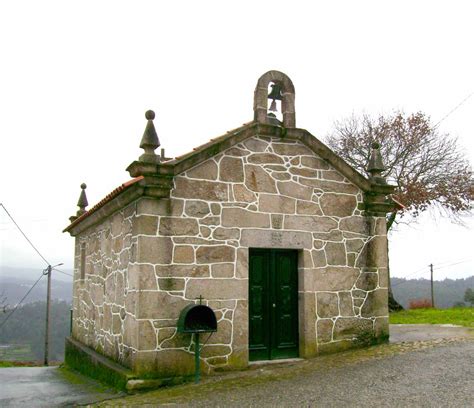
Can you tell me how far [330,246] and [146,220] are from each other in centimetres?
365

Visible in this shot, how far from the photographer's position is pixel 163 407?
690cm

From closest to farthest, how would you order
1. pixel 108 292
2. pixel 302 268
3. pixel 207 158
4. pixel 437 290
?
1. pixel 207 158
2. pixel 302 268
3. pixel 108 292
4. pixel 437 290

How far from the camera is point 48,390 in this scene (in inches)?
390

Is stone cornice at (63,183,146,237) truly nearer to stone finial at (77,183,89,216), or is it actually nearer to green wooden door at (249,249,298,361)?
stone finial at (77,183,89,216)

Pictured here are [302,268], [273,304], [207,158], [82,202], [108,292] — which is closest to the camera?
[207,158]

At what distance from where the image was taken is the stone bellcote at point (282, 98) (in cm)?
971

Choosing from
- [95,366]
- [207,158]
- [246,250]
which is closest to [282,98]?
[207,158]

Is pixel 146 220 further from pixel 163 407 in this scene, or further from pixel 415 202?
pixel 415 202

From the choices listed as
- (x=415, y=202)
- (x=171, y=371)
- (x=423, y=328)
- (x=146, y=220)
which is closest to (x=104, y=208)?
(x=146, y=220)

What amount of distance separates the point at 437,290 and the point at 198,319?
2108 inches

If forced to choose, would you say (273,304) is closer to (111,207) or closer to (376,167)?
(111,207)

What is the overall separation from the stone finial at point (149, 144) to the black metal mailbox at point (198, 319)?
2.45 m

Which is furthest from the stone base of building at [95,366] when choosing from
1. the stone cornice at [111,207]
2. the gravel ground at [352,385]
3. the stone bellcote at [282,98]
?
the stone bellcote at [282,98]

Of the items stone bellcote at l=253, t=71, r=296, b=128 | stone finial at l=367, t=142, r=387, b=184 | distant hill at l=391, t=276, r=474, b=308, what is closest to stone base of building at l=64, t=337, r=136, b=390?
stone bellcote at l=253, t=71, r=296, b=128
